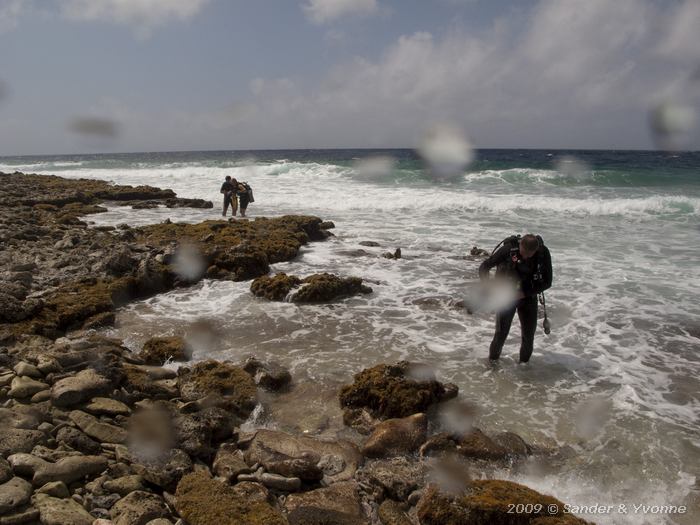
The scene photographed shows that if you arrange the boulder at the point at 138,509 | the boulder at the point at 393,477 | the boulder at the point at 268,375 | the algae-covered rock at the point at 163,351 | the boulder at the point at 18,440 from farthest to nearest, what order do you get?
the algae-covered rock at the point at 163,351 → the boulder at the point at 268,375 → the boulder at the point at 393,477 → the boulder at the point at 18,440 → the boulder at the point at 138,509

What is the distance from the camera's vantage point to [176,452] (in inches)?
147

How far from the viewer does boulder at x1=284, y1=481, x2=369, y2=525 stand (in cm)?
325

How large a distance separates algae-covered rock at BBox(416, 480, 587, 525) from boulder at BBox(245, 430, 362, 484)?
0.74 metres

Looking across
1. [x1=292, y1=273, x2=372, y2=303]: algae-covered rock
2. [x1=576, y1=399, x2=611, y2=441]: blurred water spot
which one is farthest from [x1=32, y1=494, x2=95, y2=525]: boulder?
[x1=292, y1=273, x2=372, y2=303]: algae-covered rock

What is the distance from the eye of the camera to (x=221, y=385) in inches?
201

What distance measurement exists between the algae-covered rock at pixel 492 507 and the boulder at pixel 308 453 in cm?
74

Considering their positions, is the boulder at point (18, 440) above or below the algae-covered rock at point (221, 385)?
above

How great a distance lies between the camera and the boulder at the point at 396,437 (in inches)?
164

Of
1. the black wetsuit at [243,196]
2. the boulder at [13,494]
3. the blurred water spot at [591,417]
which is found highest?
the black wetsuit at [243,196]

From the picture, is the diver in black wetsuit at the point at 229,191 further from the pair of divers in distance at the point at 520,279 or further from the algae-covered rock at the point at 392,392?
the algae-covered rock at the point at 392,392

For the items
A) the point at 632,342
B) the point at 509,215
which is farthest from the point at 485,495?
the point at 509,215

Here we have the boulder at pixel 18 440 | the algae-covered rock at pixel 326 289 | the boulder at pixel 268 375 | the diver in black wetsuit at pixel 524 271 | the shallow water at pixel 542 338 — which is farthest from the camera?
the algae-covered rock at pixel 326 289

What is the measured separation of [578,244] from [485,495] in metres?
11.7

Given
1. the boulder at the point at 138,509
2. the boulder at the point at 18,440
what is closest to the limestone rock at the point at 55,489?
the boulder at the point at 138,509
